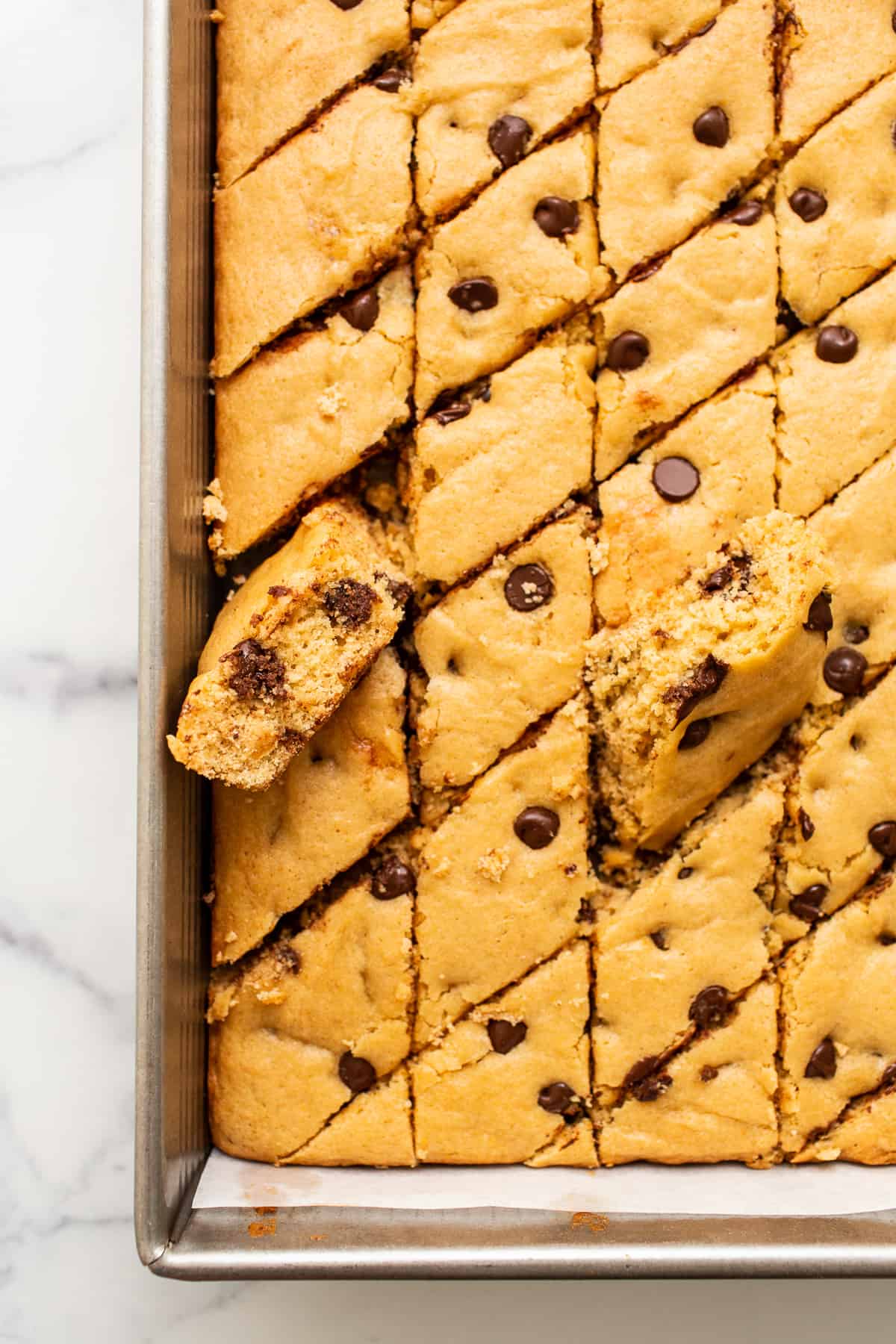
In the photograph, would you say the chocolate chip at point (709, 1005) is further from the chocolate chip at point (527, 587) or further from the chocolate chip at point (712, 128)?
the chocolate chip at point (712, 128)

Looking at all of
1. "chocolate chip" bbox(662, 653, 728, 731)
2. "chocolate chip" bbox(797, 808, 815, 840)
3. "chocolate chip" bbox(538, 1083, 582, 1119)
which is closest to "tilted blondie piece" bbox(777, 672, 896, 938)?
"chocolate chip" bbox(797, 808, 815, 840)

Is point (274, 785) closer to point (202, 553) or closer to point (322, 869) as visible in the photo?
point (322, 869)

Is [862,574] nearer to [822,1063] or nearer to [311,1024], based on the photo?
[822,1063]

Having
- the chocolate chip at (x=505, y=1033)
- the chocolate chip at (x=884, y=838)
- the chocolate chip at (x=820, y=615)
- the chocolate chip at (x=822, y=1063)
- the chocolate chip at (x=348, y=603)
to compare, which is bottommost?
the chocolate chip at (x=822, y=1063)

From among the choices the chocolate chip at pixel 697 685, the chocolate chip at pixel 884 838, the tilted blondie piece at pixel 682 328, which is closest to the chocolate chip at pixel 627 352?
the tilted blondie piece at pixel 682 328

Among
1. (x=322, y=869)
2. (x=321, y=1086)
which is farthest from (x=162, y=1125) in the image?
(x=322, y=869)

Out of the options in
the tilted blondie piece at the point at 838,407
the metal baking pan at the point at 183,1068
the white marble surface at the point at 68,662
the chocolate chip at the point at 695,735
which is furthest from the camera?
the white marble surface at the point at 68,662
